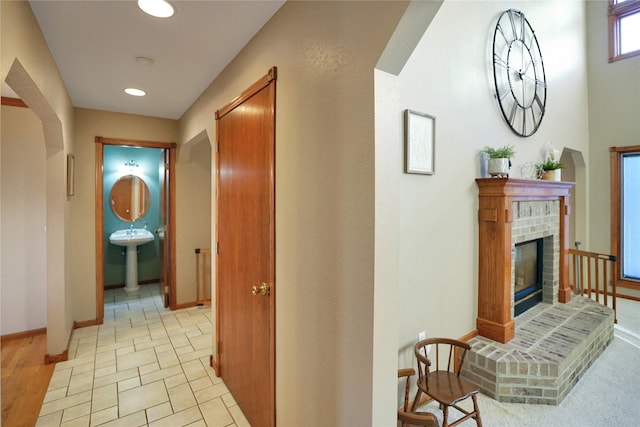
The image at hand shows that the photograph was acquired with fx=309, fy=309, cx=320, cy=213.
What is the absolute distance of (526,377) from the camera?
2254 millimetres

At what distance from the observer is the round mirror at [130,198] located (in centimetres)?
508

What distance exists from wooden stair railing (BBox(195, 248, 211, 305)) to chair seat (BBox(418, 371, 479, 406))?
3293 mm

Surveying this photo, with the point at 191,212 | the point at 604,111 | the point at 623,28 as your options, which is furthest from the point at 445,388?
the point at 623,28

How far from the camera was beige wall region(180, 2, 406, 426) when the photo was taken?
3.67 feet

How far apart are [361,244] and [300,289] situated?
51cm

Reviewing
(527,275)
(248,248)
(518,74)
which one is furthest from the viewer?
(527,275)

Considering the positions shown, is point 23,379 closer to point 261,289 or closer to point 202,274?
point 202,274

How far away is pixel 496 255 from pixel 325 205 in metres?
1.91

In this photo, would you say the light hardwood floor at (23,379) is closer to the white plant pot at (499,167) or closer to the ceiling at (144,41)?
the ceiling at (144,41)

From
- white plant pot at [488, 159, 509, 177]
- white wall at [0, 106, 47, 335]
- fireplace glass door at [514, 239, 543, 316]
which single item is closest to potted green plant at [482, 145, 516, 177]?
white plant pot at [488, 159, 509, 177]

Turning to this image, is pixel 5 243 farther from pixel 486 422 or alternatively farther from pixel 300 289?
pixel 486 422

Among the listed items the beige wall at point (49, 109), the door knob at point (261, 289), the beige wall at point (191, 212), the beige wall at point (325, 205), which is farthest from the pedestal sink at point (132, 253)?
the beige wall at point (325, 205)

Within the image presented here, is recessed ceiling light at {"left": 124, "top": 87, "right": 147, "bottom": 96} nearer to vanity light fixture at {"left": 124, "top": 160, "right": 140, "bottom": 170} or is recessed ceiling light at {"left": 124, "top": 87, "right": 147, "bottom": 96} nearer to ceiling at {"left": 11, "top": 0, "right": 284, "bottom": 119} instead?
ceiling at {"left": 11, "top": 0, "right": 284, "bottom": 119}

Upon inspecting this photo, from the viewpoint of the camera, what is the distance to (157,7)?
1635 mm
